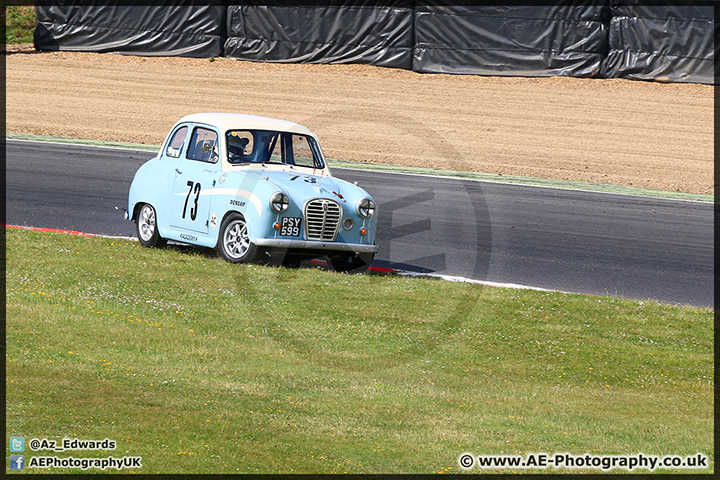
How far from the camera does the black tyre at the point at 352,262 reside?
33.4 feet

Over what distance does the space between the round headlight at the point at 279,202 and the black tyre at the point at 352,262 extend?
1050 mm

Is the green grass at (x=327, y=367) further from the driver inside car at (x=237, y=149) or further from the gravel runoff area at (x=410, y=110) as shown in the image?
the gravel runoff area at (x=410, y=110)

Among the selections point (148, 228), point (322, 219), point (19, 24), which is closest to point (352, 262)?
point (322, 219)

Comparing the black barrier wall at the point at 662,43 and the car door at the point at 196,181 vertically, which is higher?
the black barrier wall at the point at 662,43

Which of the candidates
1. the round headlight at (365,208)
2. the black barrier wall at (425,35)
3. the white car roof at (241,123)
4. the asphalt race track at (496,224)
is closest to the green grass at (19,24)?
the black barrier wall at (425,35)

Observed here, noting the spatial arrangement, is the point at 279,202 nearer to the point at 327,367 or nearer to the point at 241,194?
the point at 241,194

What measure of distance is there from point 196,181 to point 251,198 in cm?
102

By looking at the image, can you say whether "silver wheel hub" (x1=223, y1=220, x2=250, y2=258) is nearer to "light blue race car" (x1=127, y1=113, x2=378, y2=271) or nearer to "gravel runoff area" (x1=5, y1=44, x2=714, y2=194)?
"light blue race car" (x1=127, y1=113, x2=378, y2=271)

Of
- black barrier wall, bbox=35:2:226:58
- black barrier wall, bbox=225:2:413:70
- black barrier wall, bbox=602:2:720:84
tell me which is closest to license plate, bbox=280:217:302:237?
black barrier wall, bbox=225:2:413:70

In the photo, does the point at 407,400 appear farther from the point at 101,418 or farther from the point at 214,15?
the point at 214,15

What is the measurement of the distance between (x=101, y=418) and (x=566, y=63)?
22.8m

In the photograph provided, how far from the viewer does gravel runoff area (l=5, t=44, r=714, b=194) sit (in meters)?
20.6

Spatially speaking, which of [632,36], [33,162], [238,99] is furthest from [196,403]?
[632,36]

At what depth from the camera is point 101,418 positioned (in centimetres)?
521
